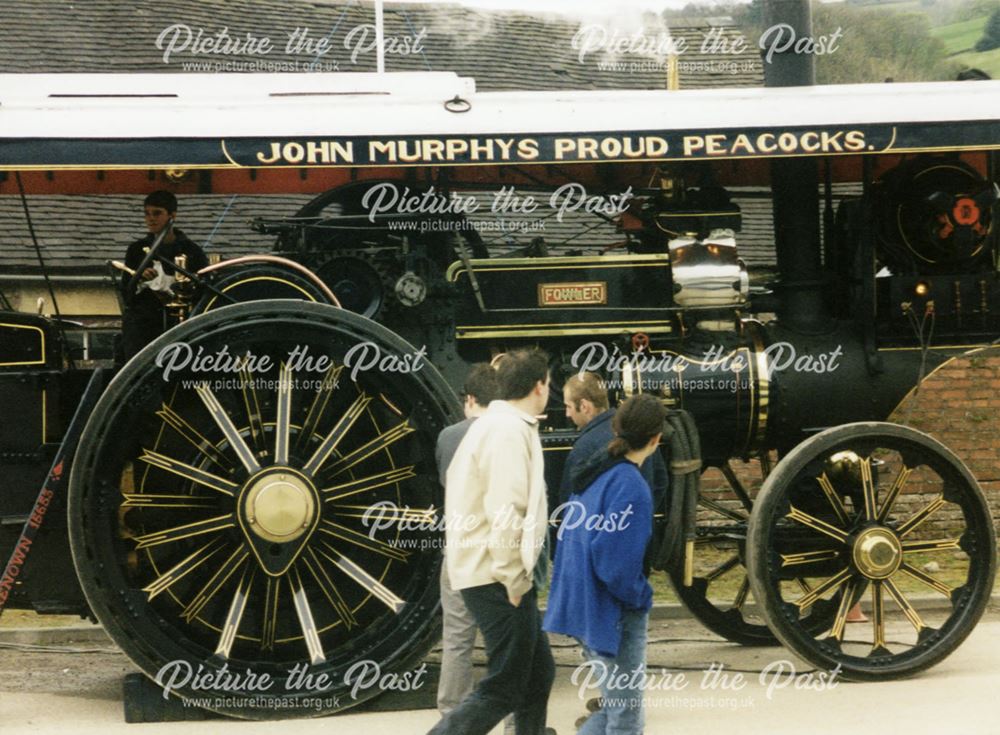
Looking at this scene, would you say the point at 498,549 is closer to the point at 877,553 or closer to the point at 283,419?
the point at 283,419

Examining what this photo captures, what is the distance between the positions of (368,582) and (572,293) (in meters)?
1.72

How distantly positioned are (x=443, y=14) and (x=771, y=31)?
729 centimetres

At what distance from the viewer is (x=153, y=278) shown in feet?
21.7

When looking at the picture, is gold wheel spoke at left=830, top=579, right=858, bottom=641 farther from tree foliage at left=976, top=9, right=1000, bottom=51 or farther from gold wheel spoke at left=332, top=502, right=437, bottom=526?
tree foliage at left=976, top=9, right=1000, bottom=51

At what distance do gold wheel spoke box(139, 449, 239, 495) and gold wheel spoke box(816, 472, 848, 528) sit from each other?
271 cm

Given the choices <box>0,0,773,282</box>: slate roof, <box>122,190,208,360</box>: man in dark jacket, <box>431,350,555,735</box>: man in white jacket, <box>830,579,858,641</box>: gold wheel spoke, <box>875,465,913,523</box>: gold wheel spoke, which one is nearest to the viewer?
<box>431,350,555,735</box>: man in white jacket

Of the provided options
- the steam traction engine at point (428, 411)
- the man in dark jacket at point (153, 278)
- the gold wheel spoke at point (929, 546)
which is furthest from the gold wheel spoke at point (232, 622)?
the gold wheel spoke at point (929, 546)

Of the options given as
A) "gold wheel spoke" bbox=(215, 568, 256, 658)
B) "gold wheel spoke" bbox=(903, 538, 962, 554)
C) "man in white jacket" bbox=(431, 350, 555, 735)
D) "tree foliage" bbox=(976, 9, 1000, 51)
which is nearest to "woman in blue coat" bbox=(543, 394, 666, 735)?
"man in white jacket" bbox=(431, 350, 555, 735)

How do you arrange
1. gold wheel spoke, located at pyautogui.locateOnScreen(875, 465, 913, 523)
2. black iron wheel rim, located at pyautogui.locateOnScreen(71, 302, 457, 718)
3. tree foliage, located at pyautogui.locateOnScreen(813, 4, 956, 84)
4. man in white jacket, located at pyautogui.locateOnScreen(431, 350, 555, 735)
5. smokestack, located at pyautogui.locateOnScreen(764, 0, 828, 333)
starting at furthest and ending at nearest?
tree foliage, located at pyautogui.locateOnScreen(813, 4, 956, 84) < smokestack, located at pyautogui.locateOnScreen(764, 0, 828, 333) < gold wheel spoke, located at pyautogui.locateOnScreen(875, 465, 913, 523) < black iron wheel rim, located at pyautogui.locateOnScreen(71, 302, 457, 718) < man in white jacket, located at pyautogui.locateOnScreen(431, 350, 555, 735)

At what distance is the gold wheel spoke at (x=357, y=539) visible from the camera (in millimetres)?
6260

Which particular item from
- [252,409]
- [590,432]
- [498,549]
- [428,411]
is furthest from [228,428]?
[498,549]

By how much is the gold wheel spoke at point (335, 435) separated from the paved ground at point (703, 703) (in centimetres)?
110

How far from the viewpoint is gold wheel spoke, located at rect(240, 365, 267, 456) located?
20.8 ft

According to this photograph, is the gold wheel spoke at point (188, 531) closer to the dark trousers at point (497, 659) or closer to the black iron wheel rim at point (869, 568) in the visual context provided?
the dark trousers at point (497, 659)
